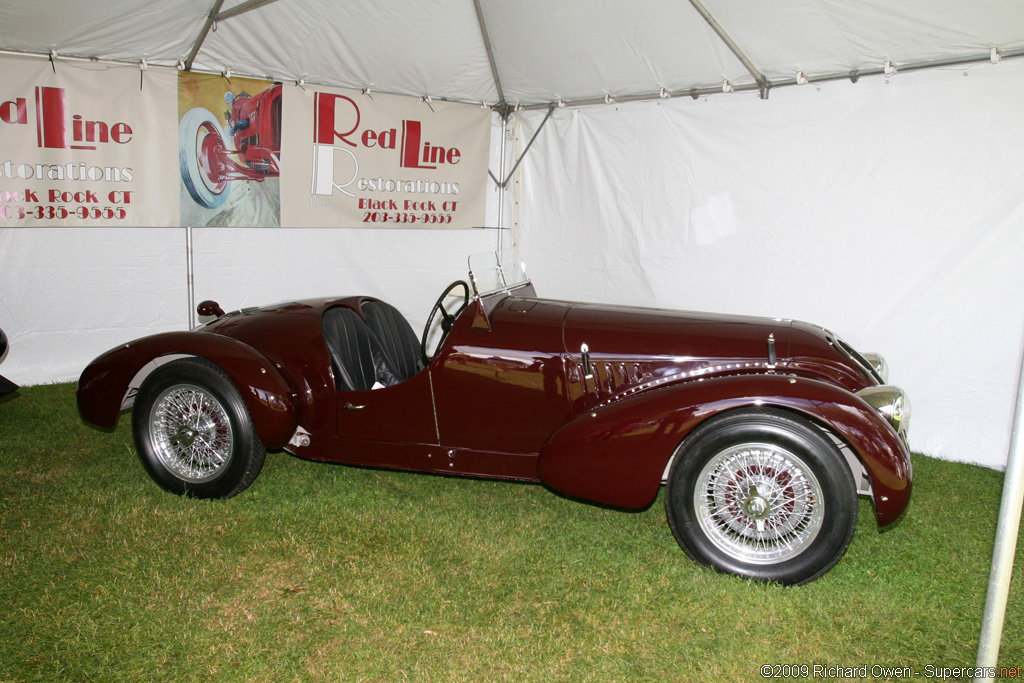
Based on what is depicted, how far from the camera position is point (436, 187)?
723 centimetres

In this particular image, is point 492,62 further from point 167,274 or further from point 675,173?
point 167,274

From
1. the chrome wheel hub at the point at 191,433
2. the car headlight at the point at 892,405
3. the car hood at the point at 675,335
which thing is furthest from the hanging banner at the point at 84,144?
the car headlight at the point at 892,405

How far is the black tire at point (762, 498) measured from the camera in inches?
121

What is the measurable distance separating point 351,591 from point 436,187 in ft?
15.8

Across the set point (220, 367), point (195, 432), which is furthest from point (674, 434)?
point (195, 432)

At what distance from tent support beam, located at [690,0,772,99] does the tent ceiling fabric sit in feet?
0.11

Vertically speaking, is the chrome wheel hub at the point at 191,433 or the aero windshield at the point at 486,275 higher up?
the aero windshield at the point at 486,275

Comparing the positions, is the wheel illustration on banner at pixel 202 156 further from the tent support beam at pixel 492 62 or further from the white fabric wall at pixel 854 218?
the white fabric wall at pixel 854 218

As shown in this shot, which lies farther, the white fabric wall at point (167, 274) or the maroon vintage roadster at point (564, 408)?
the white fabric wall at point (167, 274)

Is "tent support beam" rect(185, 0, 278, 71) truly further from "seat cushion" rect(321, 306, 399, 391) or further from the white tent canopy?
"seat cushion" rect(321, 306, 399, 391)

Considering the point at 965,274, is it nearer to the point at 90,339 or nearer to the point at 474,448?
the point at 474,448

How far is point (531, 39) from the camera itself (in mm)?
5902

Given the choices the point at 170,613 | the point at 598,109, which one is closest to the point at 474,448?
the point at 170,613

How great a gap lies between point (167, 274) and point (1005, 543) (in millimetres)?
6230
